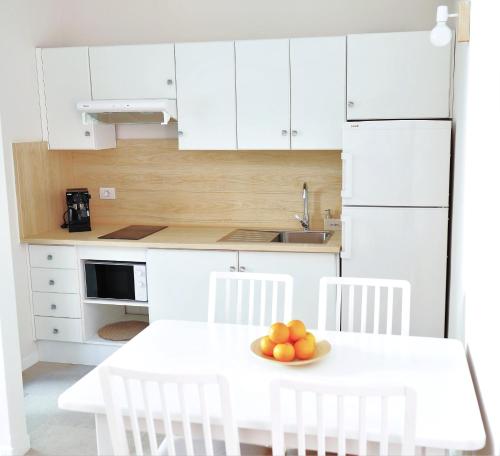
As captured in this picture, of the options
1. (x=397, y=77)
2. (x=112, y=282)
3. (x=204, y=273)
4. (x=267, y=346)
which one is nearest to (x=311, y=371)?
(x=267, y=346)

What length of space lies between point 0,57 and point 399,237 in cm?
266

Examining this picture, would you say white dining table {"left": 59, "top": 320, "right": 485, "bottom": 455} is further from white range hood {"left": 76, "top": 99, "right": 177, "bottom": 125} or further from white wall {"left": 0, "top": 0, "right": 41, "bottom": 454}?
white range hood {"left": 76, "top": 99, "right": 177, "bottom": 125}

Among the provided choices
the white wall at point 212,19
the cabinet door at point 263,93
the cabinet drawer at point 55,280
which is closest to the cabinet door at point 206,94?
the cabinet door at point 263,93

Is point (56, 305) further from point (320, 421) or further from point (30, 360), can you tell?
point (320, 421)

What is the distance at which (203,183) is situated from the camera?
4.70m

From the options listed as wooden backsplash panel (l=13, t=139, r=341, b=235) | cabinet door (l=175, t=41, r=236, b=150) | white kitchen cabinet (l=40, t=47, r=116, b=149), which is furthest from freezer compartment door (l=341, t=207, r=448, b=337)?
white kitchen cabinet (l=40, t=47, r=116, b=149)

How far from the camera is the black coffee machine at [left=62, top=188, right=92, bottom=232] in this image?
4.54m

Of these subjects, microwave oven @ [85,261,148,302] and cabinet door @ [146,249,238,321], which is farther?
microwave oven @ [85,261,148,302]

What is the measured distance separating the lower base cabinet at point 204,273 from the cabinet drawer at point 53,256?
1.79 ft

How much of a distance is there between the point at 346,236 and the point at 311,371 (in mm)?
1670

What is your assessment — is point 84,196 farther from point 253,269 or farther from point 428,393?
point 428,393

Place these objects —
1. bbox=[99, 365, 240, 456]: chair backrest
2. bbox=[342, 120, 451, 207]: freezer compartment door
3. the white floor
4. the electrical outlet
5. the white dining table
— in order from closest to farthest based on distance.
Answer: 1. bbox=[99, 365, 240, 456]: chair backrest
2. the white dining table
3. the white floor
4. bbox=[342, 120, 451, 207]: freezer compartment door
5. the electrical outlet

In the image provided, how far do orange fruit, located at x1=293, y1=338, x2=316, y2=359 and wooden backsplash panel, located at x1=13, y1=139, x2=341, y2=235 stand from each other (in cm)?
223

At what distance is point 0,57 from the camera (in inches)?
160
